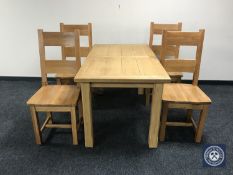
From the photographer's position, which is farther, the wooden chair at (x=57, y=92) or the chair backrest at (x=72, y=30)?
the chair backrest at (x=72, y=30)

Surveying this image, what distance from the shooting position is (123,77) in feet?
5.32

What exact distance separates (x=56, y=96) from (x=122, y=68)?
25.3 inches

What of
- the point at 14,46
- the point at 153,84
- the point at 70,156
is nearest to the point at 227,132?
the point at 153,84

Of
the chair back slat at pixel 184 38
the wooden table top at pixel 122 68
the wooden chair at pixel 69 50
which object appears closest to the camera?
the wooden table top at pixel 122 68

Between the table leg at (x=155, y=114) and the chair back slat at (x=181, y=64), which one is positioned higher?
the chair back slat at (x=181, y=64)

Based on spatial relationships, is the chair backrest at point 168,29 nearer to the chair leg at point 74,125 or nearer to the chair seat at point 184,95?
the chair seat at point 184,95

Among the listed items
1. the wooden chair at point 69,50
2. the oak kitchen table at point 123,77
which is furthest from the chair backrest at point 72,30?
the oak kitchen table at point 123,77

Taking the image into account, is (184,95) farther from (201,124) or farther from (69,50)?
(69,50)

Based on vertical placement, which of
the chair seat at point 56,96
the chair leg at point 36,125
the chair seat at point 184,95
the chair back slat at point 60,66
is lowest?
the chair leg at point 36,125

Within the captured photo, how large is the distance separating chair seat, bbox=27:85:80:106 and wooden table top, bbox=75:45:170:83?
27 centimetres

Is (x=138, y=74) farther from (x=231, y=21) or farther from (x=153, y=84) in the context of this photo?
(x=231, y=21)

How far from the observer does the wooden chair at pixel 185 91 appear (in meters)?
1.82
